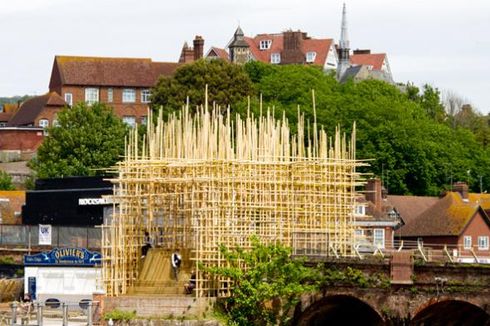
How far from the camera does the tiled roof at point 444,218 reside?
327 ft

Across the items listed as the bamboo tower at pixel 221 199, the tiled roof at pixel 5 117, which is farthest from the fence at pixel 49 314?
the tiled roof at pixel 5 117

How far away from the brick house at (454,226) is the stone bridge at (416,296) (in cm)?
2681

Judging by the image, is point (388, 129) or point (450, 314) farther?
point (388, 129)

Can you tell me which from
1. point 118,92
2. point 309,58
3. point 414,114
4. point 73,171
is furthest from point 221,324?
point 309,58

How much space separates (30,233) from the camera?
9369 cm

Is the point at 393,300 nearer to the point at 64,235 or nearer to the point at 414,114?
the point at 64,235

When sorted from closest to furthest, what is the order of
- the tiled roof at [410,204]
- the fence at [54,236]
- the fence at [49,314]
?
the fence at [49,314] < the fence at [54,236] < the tiled roof at [410,204]

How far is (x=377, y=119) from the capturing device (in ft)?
410

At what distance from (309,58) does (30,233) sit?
8789 cm

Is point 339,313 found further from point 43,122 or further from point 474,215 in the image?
point 43,122

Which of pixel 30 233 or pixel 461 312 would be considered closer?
pixel 461 312

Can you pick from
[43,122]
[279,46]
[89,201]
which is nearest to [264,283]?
[89,201]

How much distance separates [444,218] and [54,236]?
78.3ft

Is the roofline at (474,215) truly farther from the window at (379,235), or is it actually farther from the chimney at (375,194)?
the chimney at (375,194)
